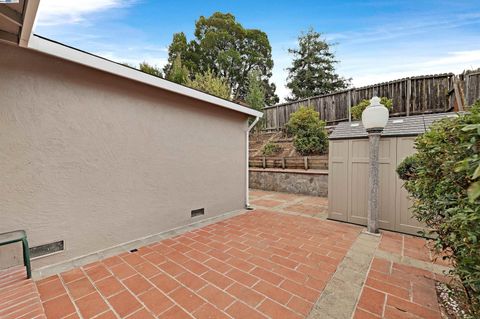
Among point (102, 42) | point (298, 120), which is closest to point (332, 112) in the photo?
point (298, 120)

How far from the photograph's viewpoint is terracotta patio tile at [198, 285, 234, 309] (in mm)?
1984

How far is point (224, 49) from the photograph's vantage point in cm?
1677

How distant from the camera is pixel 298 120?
8.43 meters

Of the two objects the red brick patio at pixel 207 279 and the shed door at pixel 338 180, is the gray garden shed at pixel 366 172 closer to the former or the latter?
the shed door at pixel 338 180

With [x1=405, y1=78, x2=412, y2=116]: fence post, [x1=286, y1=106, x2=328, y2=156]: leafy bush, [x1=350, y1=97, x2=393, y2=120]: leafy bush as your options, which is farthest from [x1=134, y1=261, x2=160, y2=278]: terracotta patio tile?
[x1=405, y1=78, x2=412, y2=116]: fence post

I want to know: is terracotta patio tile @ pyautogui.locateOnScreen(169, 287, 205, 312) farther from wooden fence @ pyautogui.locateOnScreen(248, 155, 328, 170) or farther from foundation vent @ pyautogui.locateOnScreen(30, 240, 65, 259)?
wooden fence @ pyautogui.locateOnScreen(248, 155, 328, 170)

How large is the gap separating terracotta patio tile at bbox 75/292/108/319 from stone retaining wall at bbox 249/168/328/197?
660 cm

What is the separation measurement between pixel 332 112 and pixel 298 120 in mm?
2329

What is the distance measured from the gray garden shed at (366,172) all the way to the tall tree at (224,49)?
13.7m

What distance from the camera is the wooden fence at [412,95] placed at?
5695 mm

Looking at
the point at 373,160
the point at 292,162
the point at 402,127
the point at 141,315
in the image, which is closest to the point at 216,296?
the point at 141,315

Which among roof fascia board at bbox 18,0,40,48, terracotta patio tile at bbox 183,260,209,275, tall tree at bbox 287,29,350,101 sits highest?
tall tree at bbox 287,29,350,101

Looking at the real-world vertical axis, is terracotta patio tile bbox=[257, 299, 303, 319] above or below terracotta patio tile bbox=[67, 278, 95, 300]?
below

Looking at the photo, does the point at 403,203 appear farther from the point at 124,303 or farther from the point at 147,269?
the point at 124,303
